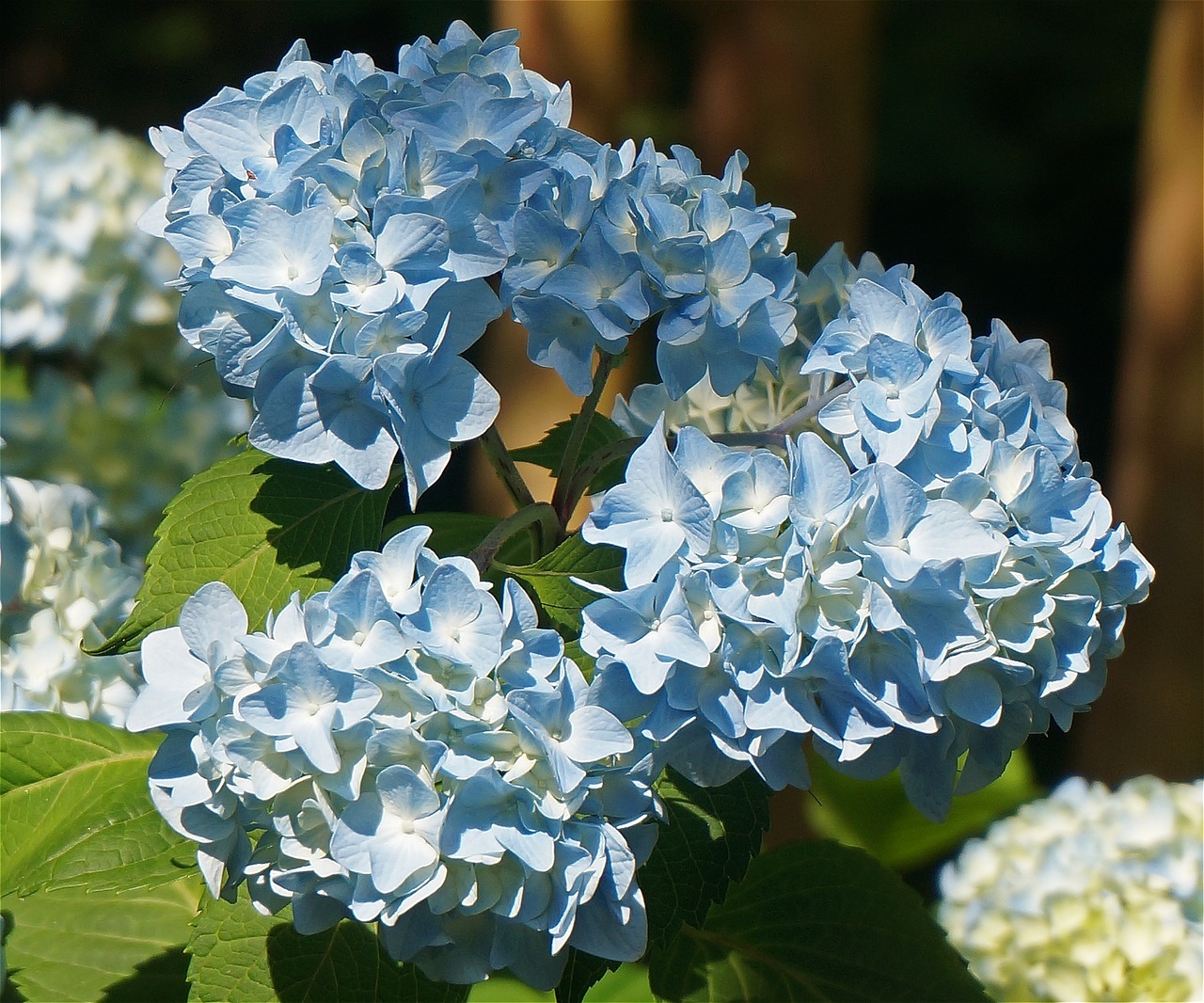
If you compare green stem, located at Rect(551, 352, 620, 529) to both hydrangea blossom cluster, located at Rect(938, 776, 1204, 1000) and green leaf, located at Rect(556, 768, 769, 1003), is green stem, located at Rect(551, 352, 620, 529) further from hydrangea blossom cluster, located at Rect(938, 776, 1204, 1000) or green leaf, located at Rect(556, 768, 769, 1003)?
hydrangea blossom cluster, located at Rect(938, 776, 1204, 1000)

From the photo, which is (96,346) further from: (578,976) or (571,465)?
(578,976)

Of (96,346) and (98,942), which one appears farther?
(96,346)

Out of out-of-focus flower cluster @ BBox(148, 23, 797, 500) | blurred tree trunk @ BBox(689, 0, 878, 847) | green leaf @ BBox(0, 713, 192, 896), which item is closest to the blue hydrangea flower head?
out-of-focus flower cluster @ BBox(148, 23, 797, 500)

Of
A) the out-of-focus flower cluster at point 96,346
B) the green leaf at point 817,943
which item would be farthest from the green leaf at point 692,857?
the out-of-focus flower cluster at point 96,346

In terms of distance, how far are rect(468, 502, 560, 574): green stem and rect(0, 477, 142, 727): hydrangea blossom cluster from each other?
0.97 ft

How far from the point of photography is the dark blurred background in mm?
1858

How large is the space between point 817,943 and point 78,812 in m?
0.38

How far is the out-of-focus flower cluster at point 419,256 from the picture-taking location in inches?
17.3

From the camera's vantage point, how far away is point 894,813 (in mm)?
1310

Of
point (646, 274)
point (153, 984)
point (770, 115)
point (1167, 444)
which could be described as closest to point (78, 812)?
point (153, 984)

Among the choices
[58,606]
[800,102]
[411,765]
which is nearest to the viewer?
[411,765]

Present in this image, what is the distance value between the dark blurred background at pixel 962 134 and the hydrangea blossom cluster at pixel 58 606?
2.92 feet

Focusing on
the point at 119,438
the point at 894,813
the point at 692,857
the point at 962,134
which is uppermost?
the point at 692,857

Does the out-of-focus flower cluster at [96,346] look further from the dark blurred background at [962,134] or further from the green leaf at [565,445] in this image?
the dark blurred background at [962,134]
